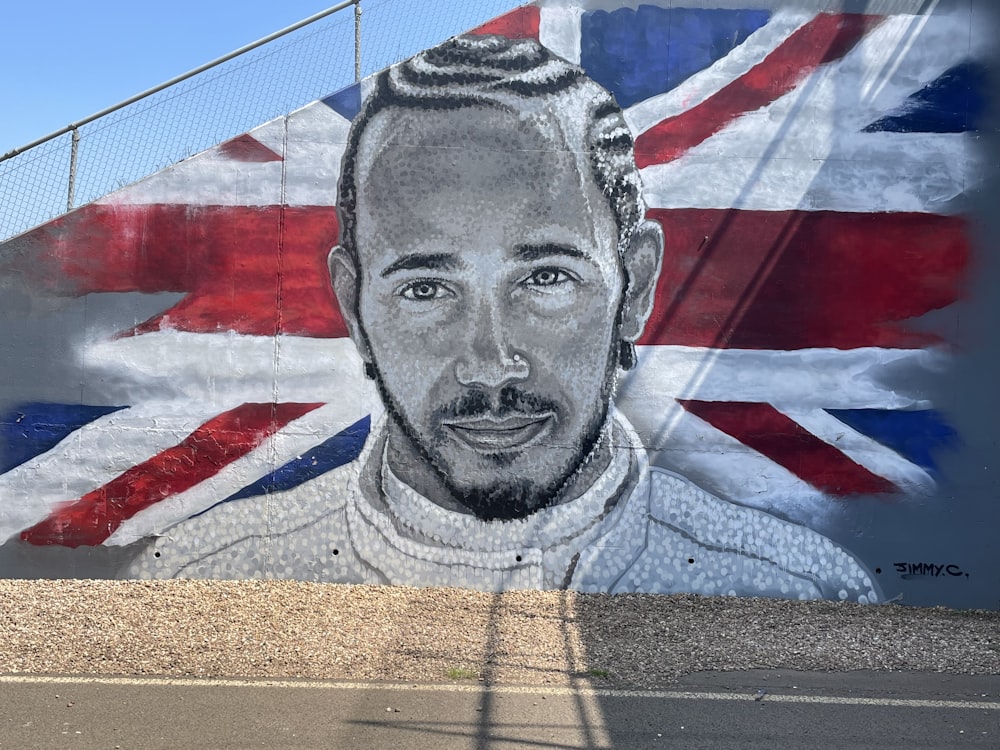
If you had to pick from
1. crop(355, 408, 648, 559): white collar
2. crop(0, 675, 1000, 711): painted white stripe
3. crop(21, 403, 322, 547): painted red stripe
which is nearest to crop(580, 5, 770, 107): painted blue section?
crop(355, 408, 648, 559): white collar

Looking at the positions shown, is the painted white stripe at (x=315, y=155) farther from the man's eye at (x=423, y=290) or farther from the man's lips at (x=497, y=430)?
the man's lips at (x=497, y=430)

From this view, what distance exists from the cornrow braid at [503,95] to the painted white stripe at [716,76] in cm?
28

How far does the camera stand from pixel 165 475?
9.13 m

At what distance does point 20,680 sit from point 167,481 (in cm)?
287

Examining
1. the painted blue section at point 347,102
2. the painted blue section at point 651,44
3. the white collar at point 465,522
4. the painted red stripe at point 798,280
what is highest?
the painted blue section at point 651,44

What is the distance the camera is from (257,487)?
916 cm

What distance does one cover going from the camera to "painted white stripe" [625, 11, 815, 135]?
933 centimetres

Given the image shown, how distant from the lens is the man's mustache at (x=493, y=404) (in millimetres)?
9047

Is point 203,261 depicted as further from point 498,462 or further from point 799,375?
point 799,375

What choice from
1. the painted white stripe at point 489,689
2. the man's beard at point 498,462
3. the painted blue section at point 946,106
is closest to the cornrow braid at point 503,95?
the man's beard at point 498,462

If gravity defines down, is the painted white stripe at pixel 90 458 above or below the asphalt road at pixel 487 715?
above

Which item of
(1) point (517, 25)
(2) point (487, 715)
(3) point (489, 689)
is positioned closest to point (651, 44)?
(1) point (517, 25)

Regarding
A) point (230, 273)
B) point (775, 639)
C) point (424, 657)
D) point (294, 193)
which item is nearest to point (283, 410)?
point (230, 273)

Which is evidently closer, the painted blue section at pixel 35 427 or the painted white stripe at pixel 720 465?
the painted blue section at pixel 35 427
